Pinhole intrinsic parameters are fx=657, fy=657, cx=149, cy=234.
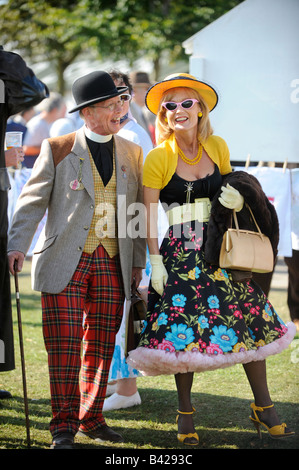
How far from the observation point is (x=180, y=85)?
13.1 ft

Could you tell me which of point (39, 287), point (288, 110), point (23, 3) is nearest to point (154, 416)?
point (39, 287)

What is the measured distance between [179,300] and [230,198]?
0.67 m

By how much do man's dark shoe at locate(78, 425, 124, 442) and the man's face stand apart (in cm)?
176

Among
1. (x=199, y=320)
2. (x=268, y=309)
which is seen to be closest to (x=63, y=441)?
(x=199, y=320)

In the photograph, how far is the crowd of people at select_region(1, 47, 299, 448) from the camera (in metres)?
3.70

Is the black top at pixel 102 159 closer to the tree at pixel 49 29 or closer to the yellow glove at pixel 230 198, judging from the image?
the yellow glove at pixel 230 198

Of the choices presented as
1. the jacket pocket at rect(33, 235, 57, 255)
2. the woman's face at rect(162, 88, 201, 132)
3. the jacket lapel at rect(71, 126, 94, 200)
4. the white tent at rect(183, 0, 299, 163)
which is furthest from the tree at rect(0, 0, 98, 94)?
the jacket pocket at rect(33, 235, 57, 255)

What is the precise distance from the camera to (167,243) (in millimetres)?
3977

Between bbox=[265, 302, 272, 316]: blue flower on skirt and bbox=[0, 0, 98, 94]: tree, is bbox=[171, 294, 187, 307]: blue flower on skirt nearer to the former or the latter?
bbox=[265, 302, 272, 316]: blue flower on skirt

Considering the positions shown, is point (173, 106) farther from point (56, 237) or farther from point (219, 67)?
point (219, 67)

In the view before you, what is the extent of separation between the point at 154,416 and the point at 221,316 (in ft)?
3.63

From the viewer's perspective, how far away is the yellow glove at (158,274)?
384cm

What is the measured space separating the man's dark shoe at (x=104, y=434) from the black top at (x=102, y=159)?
4.79ft

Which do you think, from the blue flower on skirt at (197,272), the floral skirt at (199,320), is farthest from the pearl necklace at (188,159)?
the blue flower on skirt at (197,272)
